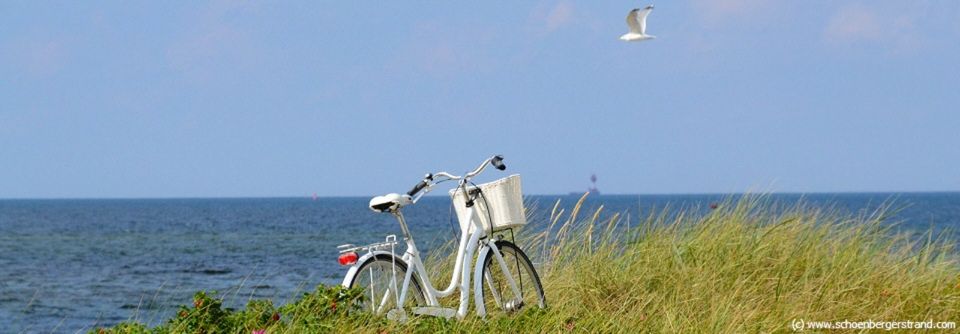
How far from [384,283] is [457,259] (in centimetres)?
42

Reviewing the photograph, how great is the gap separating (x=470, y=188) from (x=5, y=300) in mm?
19615

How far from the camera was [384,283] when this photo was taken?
543cm

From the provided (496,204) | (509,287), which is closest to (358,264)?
(496,204)

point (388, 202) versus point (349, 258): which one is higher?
point (388, 202)

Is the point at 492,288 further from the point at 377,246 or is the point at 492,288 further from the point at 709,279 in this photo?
the point at 709,279

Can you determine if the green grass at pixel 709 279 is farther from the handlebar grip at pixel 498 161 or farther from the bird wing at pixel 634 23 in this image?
the bird wing at pixel 634 23

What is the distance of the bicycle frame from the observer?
16.8 ft

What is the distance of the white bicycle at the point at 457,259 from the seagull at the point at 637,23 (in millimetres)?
1246

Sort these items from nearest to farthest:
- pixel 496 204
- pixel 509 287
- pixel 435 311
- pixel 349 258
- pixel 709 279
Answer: pixel 349 258, pixel 435 311, pixel 496 204, pixel 709 279, pixel 509 287

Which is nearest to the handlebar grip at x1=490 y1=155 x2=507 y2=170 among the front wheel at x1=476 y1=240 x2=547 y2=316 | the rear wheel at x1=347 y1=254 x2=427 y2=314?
the front wheel at x1=476 y1=240 x2=547 y2=316

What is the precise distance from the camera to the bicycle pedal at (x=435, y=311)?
5.21 m

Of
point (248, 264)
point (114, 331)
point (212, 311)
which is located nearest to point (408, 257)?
point (212, 311)

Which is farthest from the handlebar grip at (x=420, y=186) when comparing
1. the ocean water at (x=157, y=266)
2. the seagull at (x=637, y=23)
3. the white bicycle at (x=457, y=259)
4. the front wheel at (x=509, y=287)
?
the ocean water at (x=157, y=266)

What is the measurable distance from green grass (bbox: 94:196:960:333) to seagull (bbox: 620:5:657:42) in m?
1.45
